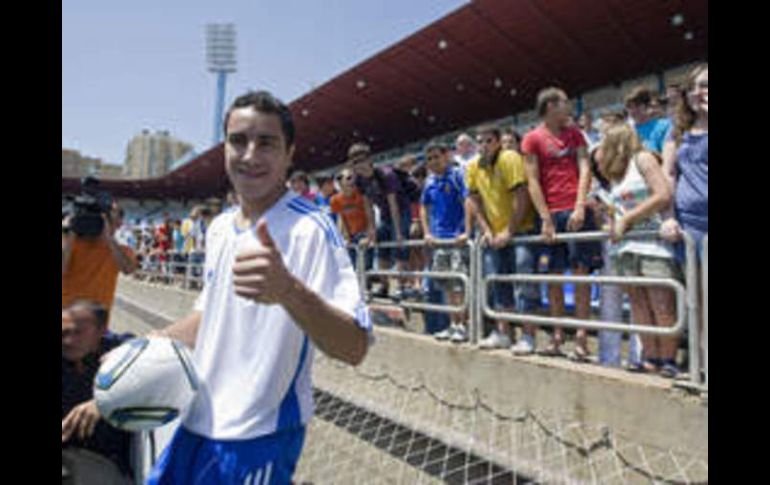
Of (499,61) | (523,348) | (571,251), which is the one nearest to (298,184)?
(571,251)

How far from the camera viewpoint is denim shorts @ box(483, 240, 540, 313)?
4.15 m

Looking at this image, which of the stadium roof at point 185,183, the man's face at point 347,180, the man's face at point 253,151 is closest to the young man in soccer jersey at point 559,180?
the man's face at point 347,180

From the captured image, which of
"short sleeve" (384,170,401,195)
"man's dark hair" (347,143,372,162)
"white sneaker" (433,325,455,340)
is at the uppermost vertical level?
"man's dark hair" (347,143,372,162)

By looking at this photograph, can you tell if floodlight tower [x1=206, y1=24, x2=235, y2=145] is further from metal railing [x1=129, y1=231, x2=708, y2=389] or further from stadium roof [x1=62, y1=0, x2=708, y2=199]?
metal railing [x1=129, y1=231, x2=708, y2=389]

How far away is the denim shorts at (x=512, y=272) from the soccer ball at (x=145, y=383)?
3037 millimetres

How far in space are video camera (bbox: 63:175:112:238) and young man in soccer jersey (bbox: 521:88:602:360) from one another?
3.42 meters

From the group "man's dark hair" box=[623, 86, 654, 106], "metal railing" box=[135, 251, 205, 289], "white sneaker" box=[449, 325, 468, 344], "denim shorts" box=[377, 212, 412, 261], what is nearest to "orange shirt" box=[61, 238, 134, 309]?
"white sneaker" box=[449, 325, 468, 344]

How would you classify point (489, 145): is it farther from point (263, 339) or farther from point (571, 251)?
point (263, 339)

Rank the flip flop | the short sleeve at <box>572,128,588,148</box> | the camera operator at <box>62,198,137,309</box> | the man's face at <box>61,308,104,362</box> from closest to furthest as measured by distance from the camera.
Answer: the man's face at <box>61,308,104,362</box> < the flip flop < the camera operator at <box>62,198,137,309</box> < the short sleeve at <box>572,128,588,148</box>

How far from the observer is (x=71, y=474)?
2.27 metres

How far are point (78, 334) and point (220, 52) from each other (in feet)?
199

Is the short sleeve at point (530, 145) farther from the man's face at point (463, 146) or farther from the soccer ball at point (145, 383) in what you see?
the soccer ball at point (145, 383)
